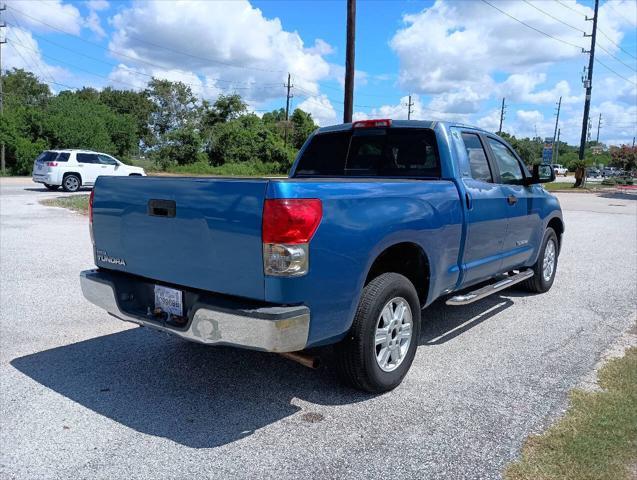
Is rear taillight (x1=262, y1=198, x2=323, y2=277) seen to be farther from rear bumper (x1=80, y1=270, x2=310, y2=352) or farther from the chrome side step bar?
the chrome side step bar

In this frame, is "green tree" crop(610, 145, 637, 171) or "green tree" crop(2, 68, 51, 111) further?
"green tree" crop(2, 68, 51, 111)

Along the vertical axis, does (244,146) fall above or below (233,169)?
above

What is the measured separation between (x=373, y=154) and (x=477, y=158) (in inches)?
40.1

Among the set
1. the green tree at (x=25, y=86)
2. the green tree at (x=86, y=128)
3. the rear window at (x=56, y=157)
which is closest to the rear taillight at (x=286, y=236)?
the rear window at (x=56, y=157)

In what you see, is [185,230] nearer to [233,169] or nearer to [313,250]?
[313,250]

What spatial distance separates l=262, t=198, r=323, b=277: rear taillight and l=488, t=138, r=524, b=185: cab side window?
10.8 feet

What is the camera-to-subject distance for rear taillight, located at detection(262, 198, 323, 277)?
9.76 ft

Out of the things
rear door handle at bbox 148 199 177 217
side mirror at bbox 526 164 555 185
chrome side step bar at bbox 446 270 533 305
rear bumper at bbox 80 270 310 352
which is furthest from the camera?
side mirror at bbox 526 164 555 185

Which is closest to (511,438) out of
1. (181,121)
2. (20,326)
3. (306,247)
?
(306,247)

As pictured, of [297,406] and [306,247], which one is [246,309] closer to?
[306,247]

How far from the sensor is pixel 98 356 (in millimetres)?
4531

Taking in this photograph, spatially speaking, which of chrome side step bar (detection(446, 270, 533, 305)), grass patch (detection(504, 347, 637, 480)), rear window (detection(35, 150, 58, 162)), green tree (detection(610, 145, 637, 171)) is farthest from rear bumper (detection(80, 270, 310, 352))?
green tree (detection(610, 145, 637, 171))

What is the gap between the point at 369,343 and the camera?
362cm

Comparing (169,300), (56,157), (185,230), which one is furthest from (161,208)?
(56,157)
